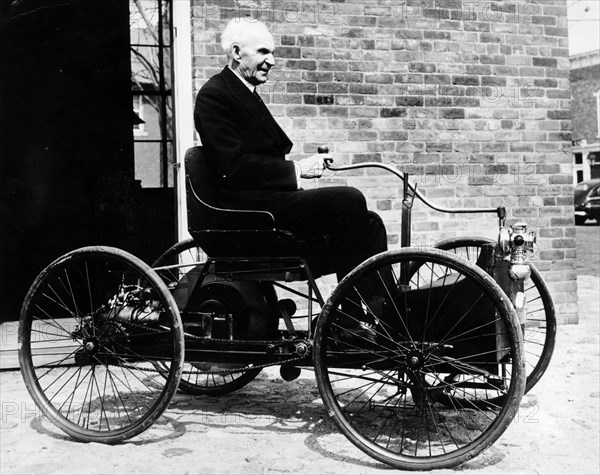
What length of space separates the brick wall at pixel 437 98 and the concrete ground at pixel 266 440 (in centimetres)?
187

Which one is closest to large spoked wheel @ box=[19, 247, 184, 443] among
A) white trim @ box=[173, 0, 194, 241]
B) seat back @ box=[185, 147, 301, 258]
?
seat back @ box=[185, 147, 301, 258]

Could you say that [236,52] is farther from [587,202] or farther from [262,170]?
[587,202]

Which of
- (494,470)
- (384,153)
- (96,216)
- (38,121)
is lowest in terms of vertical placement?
(494,470)

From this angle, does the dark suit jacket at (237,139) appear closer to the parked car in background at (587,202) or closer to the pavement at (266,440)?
the pavement at (266,440)

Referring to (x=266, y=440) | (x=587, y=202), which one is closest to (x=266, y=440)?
(x=266, y=440)

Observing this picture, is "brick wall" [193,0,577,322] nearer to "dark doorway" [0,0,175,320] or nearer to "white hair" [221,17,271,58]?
"white hair" [221,17,271,58]

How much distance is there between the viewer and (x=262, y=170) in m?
3.17

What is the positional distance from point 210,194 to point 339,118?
2.42m

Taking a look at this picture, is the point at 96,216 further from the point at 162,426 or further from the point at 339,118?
the point at 162,426

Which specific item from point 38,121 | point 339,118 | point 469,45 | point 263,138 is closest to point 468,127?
point 469,45

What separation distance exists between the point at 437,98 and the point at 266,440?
339 centimetres

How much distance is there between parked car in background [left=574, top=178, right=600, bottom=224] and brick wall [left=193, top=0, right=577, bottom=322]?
15525 mm

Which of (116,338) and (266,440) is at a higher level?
(116,338)

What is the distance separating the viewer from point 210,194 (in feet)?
10.5
